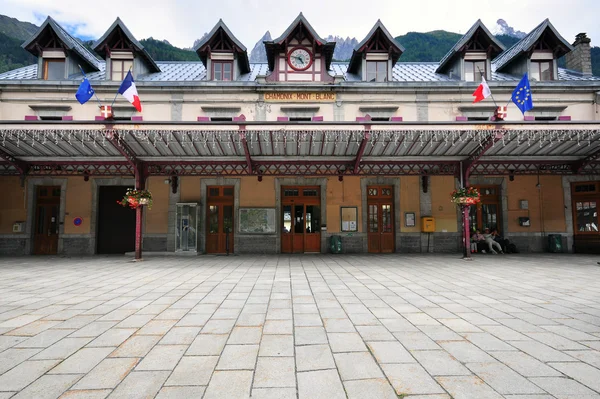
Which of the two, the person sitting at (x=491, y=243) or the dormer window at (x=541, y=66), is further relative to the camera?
the dormer window at (x=541, y=66)

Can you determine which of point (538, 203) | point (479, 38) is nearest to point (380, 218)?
point (538, 203)

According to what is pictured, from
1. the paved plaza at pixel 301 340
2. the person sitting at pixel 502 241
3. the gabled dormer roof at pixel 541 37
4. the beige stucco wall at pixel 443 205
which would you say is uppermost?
the gabled dormer roof at pixel 541 37

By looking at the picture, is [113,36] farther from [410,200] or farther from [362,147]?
[410,200]

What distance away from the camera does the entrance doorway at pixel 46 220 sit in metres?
12.8

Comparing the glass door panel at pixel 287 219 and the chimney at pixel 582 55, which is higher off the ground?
the chimney at pixel 582 55

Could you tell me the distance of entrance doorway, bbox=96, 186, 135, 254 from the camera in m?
13.3

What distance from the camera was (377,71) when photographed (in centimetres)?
1327

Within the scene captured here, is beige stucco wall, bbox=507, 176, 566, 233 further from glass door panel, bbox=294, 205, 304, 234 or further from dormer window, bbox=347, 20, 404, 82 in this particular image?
glass door panel, bbox=294, 205, 304, 234

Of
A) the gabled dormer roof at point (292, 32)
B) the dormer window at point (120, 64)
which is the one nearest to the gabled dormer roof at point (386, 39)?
the gabled dormer roof at point (292, 32)

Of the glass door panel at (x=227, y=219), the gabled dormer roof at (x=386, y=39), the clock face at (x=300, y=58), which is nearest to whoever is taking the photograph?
the gabled dormer roof at (x=386, y=39)

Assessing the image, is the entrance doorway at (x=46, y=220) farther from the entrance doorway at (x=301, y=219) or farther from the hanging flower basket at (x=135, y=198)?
the entrance doorway at (x=301, y=219)

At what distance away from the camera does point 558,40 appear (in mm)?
12516

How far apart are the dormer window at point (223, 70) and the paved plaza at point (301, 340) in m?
9.72

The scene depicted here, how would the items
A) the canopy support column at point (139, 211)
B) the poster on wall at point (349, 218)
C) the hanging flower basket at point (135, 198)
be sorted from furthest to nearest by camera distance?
the poster on wall at point (349, 218)
the canopy support column at point (139, 211)
the hanging flower basket at point (135, 198)
